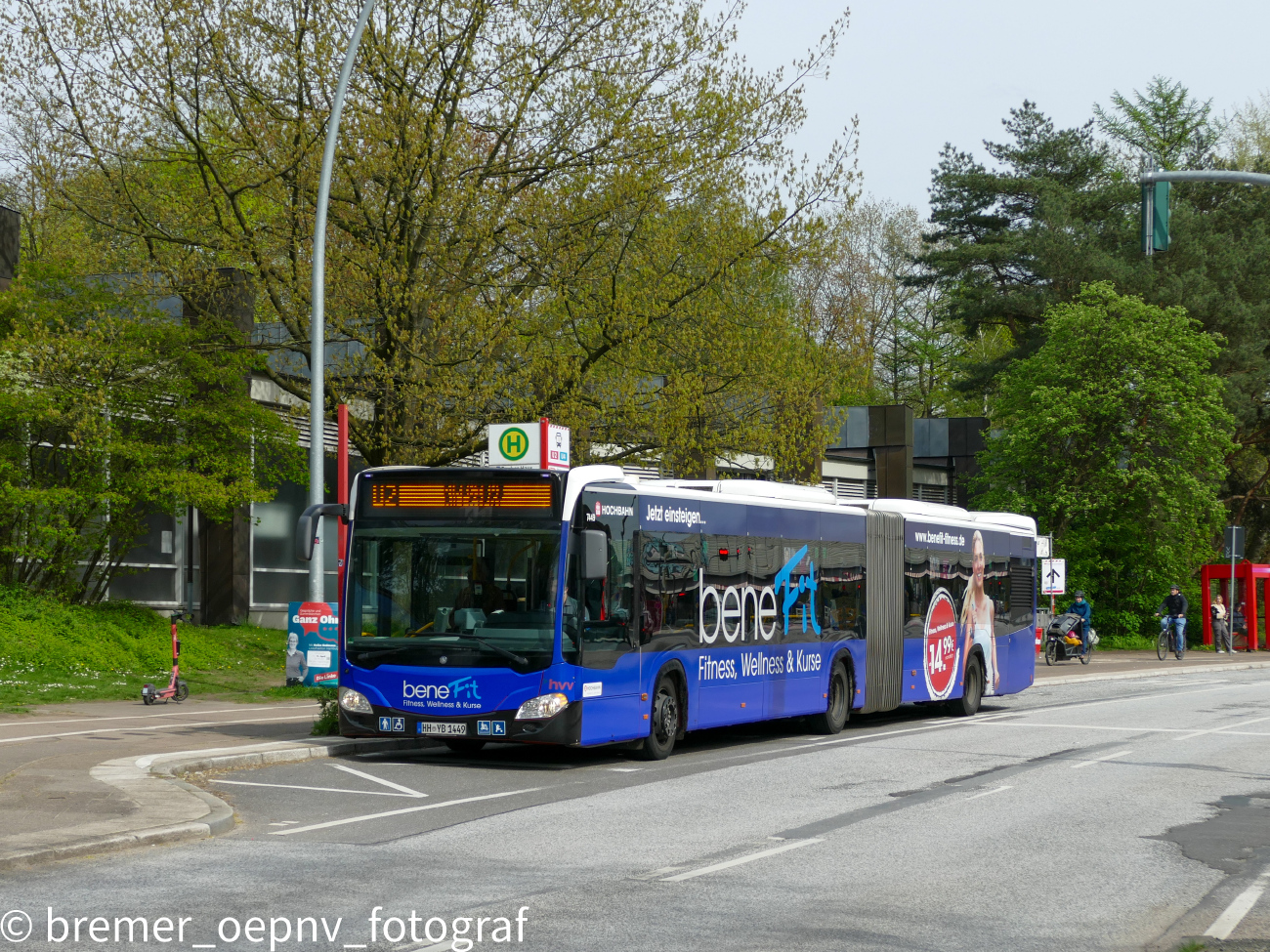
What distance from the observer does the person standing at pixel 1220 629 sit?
1810 inches

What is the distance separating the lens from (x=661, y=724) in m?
16.1

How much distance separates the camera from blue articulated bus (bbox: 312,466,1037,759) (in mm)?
14523

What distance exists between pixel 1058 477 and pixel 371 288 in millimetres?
29687

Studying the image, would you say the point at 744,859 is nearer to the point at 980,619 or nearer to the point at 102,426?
the point at 980,619

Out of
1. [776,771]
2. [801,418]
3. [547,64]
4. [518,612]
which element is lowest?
[776,771]

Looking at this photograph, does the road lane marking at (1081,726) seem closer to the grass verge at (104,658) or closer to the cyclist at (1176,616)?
the grass verge at (104,658)

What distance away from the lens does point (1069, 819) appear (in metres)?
11.9

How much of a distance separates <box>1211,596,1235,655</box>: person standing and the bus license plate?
1435 inches

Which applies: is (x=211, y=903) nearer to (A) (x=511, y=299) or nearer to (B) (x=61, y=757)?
(B) (x=61, y=757)

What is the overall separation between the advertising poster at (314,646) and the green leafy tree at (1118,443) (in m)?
32.3

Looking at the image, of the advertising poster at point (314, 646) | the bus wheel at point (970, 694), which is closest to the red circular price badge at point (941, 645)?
the bus wheel at point (970, 694)

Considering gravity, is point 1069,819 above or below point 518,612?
below

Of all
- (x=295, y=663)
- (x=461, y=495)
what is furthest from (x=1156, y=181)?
(x=295, y=663)

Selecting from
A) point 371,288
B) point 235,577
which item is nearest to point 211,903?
point 371,288
